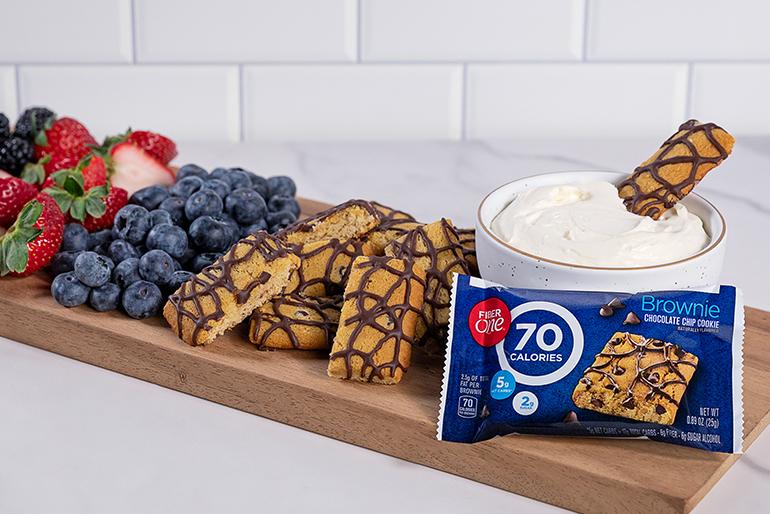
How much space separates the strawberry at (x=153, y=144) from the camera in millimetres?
2039

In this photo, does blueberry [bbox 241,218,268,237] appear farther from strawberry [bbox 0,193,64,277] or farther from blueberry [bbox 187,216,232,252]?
strawberry [bbox 0,193,64,277]

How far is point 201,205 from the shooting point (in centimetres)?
172

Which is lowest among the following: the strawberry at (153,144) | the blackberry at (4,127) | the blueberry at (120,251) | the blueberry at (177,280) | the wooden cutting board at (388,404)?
the wooden cutting board at (388,404)

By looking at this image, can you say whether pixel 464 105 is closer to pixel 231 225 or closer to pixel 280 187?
pixel 280 187

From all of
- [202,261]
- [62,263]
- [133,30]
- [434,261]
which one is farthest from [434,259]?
[133,30]

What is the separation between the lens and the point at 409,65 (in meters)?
2.55

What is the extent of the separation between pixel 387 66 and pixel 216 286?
1.19 meters

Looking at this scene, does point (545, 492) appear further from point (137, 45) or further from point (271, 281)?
point (137, 45)

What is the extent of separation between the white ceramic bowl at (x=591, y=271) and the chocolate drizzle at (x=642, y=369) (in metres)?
0.07

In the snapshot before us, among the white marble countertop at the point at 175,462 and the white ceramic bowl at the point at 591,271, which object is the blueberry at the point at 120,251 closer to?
the white marble countertop at the point at 175,462

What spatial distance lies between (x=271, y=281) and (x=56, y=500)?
0.40 m

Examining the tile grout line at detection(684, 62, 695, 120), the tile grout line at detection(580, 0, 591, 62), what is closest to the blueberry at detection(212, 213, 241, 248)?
the tile grout line at detection(580, 0, 591, 62)

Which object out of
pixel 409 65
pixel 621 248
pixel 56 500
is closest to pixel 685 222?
pixel 621 248

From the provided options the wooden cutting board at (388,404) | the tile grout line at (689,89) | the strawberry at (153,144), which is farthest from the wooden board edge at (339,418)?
the tile grout line at (689,89)
